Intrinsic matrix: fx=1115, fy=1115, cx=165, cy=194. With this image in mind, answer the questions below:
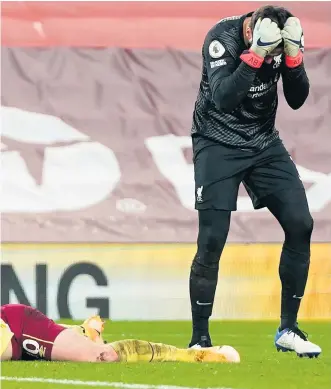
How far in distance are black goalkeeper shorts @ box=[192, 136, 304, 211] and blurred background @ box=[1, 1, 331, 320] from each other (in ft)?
8.66

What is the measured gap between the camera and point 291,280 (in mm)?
5504

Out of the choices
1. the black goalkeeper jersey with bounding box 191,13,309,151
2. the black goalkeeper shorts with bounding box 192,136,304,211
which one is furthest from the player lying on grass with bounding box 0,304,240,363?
the black goalkeeper jersey with bounding box 191,13,309,151

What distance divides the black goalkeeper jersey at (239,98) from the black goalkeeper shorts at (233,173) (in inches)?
1.9

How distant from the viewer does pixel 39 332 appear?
4953 millimetres

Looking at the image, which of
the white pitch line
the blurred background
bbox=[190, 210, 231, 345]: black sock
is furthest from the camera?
the blurred background

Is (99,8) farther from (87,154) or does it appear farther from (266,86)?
(266,86)

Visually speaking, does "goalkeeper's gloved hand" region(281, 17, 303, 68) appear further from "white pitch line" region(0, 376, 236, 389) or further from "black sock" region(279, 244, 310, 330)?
"white pitch line" region(0, 376, 236, 389)

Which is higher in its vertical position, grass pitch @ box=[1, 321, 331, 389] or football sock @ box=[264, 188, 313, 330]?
football sock @ box=[264, 188, 313, 330]

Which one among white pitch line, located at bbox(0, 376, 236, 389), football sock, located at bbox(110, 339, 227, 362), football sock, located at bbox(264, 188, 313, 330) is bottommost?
white pitch line, located at bbox(0, 376, 236, 389)

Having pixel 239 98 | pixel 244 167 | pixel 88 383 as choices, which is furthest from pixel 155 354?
pixel 239 98

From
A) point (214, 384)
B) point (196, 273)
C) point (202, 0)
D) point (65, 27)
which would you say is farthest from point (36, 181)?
point (214, 384)

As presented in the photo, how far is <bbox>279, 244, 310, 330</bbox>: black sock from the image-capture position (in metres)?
5.47

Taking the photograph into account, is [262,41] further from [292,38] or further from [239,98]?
[239,98]

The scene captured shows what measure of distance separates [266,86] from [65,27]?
315 cm
